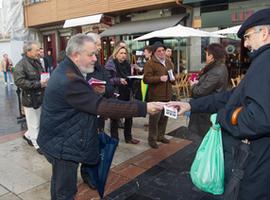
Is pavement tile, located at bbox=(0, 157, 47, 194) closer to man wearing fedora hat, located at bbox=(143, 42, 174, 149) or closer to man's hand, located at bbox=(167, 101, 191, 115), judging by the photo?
man wearing fedora hat, located at bbox=(143, 42, 174, 149)

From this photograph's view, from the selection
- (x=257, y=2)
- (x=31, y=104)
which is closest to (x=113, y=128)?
(x=31, y=104)

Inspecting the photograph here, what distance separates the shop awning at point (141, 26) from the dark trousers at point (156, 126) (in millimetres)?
8301

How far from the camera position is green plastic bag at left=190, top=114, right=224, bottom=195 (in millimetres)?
2068

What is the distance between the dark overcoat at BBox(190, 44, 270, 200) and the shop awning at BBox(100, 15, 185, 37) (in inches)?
445

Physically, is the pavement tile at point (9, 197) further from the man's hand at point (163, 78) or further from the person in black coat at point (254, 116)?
the man's hand at point (163, 78)

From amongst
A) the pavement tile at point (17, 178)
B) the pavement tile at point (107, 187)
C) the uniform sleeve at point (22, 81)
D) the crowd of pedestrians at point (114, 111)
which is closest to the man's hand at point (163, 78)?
the crowd of pedestrians at point (114, 111)

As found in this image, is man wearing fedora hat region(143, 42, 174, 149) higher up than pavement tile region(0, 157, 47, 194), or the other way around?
man wearing fedora hat region(143, 42, 174, 149)

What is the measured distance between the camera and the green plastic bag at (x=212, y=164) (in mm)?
2068

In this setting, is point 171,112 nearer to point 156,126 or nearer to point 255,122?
point 255,122

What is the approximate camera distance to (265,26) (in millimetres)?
1826

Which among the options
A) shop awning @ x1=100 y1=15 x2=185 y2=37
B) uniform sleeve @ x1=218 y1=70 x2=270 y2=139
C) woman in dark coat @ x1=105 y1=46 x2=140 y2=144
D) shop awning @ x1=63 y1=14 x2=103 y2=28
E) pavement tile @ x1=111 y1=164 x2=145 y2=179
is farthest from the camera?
shop awning @ x1=63 y1=14 x2=103 y2=28

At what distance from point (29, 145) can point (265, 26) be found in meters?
4.82

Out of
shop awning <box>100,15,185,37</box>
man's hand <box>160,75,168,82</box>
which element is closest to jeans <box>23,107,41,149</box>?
man's hand <box>160,75,168,82</box>

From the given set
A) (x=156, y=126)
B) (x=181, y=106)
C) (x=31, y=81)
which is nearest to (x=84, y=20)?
(x=31, y=81)
